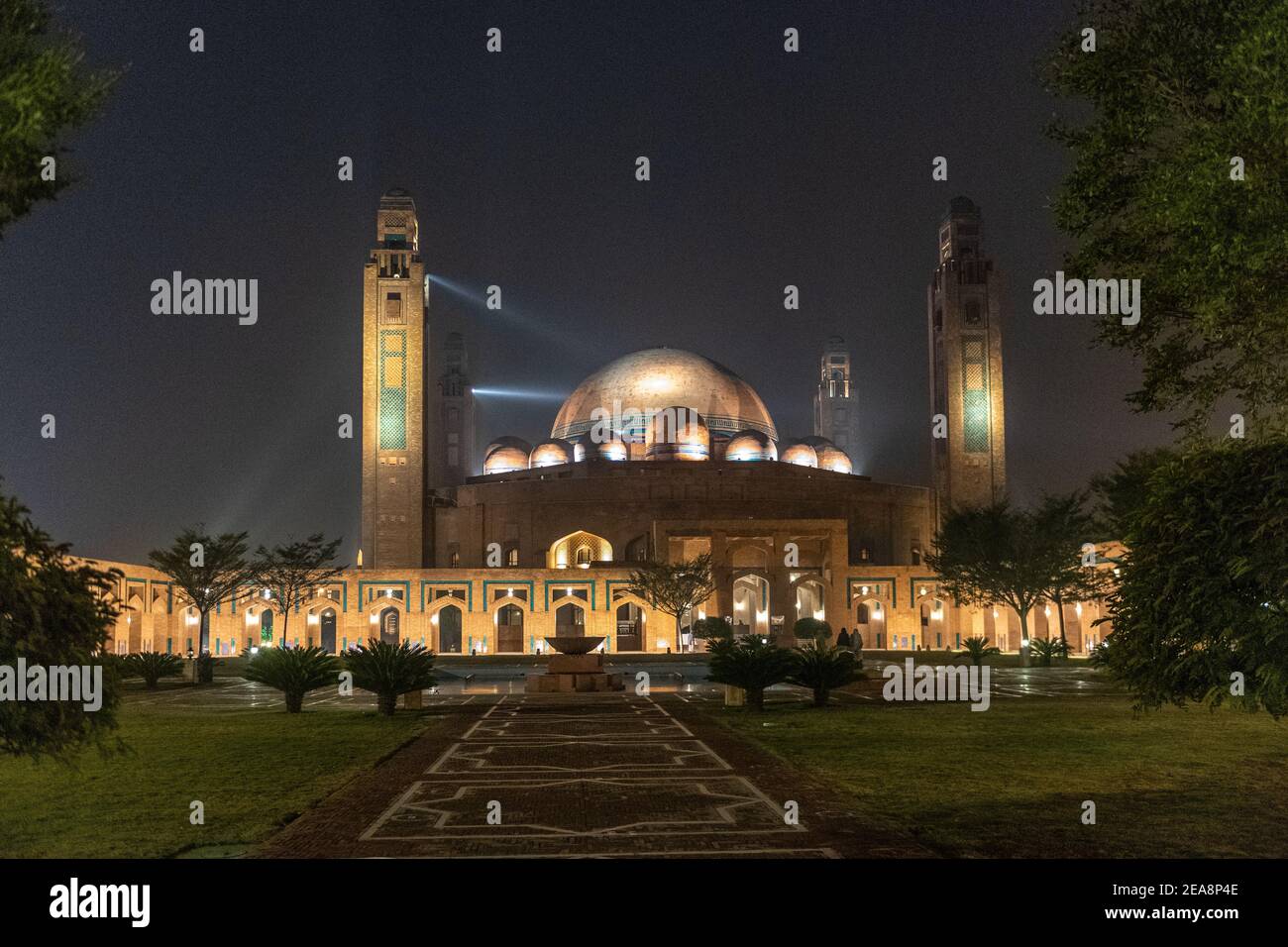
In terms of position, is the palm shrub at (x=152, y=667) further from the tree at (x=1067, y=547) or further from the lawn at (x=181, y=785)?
the tree at (x=1067, y=547)

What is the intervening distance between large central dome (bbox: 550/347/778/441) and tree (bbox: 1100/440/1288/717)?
56471 millimetres

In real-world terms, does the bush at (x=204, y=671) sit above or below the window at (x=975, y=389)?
below

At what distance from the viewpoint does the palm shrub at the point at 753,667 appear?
19484 mm

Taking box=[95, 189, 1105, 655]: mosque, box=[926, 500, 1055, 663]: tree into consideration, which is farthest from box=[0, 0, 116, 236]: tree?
box=[95, 189, 1105, 655]: mosque

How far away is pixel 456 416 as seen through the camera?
8300cm

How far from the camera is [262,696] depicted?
23766mm

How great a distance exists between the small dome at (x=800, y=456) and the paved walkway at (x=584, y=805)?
53.2 meters

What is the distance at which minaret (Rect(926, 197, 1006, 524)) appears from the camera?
5856cm

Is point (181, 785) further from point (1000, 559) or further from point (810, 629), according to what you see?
point (810, 629)

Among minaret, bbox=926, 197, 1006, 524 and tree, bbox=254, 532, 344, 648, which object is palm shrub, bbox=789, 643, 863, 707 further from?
minaret, bbox=926, 197, 1006, 524

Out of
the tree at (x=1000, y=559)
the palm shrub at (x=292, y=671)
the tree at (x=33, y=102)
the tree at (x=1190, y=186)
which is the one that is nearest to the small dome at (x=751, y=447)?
the tree at (x=1000, y=559)
